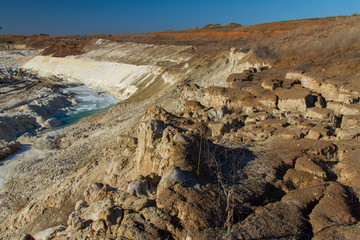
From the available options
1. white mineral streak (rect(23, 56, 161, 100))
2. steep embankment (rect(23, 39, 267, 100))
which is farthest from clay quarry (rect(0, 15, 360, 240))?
white mineral streak (rect(23, 56, 161, 100))

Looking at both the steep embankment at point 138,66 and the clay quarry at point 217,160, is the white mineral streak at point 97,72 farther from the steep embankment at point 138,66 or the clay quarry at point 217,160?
the clay quarry at point 217,160

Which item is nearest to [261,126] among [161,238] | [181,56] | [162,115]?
[162,115]

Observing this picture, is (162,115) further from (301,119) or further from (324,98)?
(324,98)

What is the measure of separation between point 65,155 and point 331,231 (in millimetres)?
13956

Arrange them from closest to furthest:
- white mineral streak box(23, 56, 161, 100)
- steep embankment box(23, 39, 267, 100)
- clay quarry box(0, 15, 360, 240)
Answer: clay quarry box(0, 15, 360, 240) < steep embankment box(23, 39, 267, 100) < white mineral streak box(23, 56, 161, 100)

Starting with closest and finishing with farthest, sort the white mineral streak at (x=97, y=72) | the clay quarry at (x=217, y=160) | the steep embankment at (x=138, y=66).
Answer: the clay quarry at (x=217, y=160) → the steep embankment at (x=138, y=66) → the white mineral streak at (x=97, y=72)

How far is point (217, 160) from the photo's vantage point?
596 centimetres

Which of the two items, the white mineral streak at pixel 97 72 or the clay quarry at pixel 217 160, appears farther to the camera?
the white mineral streak at pixel 97 72

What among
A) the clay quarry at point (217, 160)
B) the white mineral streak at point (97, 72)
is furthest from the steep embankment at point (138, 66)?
the clay quarry at point (217, 160)

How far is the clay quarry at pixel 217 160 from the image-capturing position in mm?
4145

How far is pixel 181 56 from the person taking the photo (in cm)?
3806

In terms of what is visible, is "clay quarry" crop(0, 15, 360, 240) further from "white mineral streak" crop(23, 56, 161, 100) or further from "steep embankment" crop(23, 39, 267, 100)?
"white mineral streak" crop(23, 56, 161, 100)

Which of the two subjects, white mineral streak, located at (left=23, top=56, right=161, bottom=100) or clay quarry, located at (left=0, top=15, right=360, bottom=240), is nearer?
clay quarry, located at (left=0, top=15, right=360, bottom=240)

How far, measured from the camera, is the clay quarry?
414 centimetres
